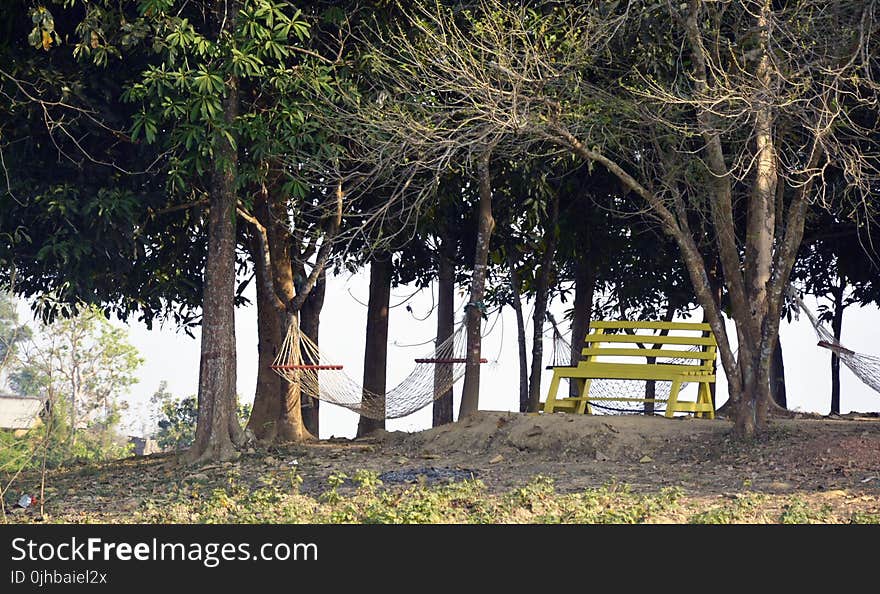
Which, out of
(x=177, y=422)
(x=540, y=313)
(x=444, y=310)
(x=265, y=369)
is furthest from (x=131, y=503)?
(x=177, y=422)

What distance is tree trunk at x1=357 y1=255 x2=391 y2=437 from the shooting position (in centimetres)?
1580

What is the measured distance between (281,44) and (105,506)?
16.0 ft

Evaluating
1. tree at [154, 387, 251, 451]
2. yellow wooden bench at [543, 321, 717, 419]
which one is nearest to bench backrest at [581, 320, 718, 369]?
yellow wooden bench at [543, 321, 717, 419]

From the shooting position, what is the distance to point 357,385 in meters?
12.9

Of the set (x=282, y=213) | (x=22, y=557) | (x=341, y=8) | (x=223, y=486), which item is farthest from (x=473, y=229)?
(x=22, y=557)

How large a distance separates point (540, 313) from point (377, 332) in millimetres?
2241

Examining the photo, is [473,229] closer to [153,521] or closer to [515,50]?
[515,50]

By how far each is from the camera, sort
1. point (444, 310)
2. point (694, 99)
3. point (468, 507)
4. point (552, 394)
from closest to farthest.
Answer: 1. point (468, 507)
2. point (694, 99)
3. point (552, 394)
4. point (444, 310)

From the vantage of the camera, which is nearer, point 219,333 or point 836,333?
point 219,333

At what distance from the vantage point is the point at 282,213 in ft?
46.1

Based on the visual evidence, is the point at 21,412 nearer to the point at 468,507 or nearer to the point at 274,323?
the point at 274,323

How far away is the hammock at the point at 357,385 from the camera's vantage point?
12.6m

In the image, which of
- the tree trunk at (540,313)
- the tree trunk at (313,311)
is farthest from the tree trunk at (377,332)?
the tree trunk at (540,313)

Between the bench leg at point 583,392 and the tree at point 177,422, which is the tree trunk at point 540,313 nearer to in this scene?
the bench leg at point 583,392
